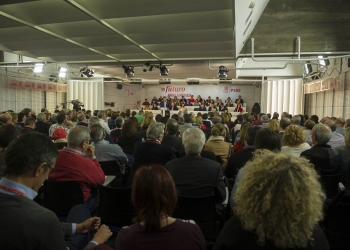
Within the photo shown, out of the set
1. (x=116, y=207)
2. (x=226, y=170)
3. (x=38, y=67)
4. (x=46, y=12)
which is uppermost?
(x=46, y=12)

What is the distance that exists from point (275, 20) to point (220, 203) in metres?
5.95

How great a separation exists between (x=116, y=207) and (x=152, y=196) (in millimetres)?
1220

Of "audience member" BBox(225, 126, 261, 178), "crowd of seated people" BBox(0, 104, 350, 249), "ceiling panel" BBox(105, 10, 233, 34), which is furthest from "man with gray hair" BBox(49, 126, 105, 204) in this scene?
"ceiling panel" BBox(105, 10, 233, 34)

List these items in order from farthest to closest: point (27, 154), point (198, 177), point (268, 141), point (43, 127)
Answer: point (43, 127) < point (268, 141) < point (198, 177) < point (27, 154)

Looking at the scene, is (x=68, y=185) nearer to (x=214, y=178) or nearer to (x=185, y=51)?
(x=214, y=178)

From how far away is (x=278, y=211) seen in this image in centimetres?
105

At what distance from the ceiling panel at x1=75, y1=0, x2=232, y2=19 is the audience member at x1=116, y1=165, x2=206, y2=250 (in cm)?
341

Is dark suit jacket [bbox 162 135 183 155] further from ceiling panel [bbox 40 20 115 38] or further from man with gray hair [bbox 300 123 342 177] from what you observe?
ceiling panel [bbox 40 20 115 38]

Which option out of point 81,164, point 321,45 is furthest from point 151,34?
point 321,45

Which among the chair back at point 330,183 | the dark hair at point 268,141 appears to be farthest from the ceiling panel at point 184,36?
the chair back at point 330,183

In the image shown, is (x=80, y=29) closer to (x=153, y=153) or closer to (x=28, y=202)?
(x=153, y=153)

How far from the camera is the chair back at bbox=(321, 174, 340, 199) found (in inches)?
115

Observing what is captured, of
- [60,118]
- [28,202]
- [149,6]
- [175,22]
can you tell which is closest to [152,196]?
[28,202]

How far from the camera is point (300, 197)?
3.47 feet
